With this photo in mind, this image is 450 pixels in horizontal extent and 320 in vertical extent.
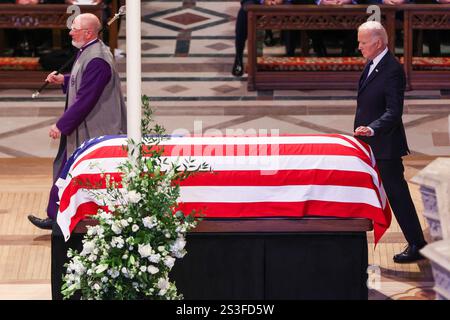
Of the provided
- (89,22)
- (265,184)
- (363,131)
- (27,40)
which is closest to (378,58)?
(363,131)

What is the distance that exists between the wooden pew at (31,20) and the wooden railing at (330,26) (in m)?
1.72

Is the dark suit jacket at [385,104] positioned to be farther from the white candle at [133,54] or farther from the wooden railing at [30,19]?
the wooden railing at [30,19]

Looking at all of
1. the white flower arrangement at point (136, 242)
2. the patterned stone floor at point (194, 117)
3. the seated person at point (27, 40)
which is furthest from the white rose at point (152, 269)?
the seated person at point (27, 40)

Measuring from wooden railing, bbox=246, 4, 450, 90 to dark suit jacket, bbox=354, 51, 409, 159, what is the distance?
462cm

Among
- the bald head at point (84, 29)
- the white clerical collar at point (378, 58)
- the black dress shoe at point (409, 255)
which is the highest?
Answer: the bald head at point (84, 29)

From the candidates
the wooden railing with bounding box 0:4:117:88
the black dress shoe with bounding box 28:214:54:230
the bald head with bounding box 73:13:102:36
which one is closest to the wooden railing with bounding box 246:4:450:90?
the wooden railing with bounding box 0:4:117:88

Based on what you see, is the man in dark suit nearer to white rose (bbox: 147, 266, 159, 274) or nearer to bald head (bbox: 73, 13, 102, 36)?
bald head (bbox: 73, 13, 102, 36)

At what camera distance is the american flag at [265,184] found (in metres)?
5.96

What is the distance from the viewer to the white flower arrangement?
16.3 ft

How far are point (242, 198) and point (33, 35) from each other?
293 inches

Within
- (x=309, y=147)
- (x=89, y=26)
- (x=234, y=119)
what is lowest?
(x=234, y=119)

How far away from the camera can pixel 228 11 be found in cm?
1482
